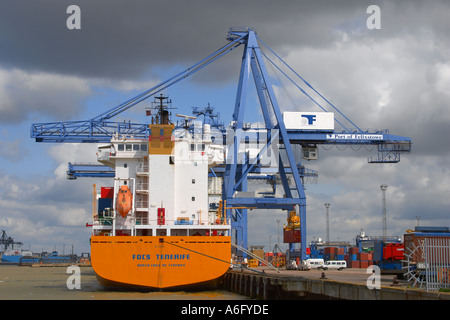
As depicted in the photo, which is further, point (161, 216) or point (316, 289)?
point (161, 216)

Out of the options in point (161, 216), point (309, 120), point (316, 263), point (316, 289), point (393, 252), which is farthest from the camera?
point (316, 263)

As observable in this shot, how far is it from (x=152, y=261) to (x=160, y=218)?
3098 mm

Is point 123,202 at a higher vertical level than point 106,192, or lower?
lower

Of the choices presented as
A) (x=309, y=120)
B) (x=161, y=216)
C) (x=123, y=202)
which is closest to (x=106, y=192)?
(x=123, y=202)

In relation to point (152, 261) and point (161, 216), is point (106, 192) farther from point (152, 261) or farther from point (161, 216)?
point (152, 261)

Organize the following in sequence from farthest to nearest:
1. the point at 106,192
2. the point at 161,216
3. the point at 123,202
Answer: the point at 106,192 < the point at 161,216 < the point at 123,202

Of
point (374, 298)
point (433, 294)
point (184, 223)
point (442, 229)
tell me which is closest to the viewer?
point (433, 294)

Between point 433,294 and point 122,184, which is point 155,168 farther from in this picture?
point 433,294

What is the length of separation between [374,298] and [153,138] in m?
18.1

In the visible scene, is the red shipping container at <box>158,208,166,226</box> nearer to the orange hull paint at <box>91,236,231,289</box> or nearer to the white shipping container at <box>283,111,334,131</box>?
the orange hull paint at <box>91,236,231,289</box>

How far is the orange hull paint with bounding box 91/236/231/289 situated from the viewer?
3083 cm

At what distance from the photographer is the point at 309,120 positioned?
54.3m
